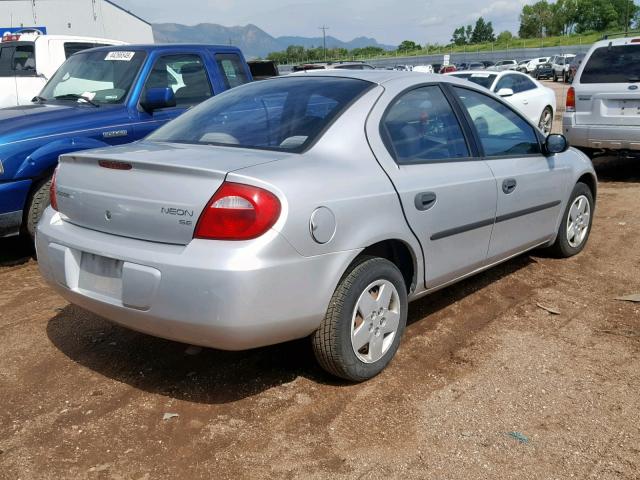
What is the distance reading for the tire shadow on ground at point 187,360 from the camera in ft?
11.4

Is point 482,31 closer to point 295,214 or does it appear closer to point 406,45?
point 406,45

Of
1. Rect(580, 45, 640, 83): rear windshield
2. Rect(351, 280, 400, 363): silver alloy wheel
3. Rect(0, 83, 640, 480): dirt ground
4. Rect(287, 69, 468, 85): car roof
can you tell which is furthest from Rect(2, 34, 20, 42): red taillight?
Rect(351, 280, 400, 363): silver alloy wheel

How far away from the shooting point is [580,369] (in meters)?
3.61

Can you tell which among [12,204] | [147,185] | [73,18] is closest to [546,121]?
[12,204]

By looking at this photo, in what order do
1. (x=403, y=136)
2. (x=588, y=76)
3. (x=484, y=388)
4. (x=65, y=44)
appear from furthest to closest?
(x=65, y=44) → (x=588, y=76) → (x=403, y=136) → (x=484, y=388)

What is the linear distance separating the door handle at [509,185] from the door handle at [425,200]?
0.80 meters

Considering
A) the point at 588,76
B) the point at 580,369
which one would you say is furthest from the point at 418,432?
the point at 588,76

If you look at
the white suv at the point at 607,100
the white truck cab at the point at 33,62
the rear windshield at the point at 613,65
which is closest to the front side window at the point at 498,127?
the white suv at the point at 607,100

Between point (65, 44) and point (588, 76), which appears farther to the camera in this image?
point (65, 44)

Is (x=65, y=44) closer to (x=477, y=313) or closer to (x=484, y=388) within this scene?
(x=477, y=313)

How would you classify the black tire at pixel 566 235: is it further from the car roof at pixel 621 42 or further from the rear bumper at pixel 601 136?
the car roof at pixel 621 42

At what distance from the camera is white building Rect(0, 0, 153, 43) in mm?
35562

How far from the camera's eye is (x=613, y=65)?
28.2 feet

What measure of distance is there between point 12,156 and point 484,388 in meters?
4.11
